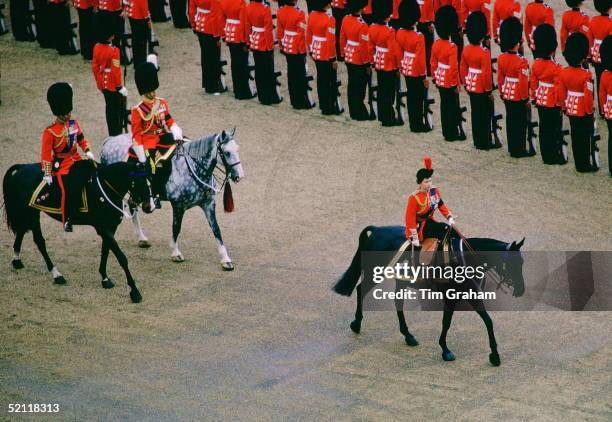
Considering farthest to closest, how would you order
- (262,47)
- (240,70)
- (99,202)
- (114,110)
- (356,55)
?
(240,70) < (262,47) < (356,55) < (114,110) < (99,202)

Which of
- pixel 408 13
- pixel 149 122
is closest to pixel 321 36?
pixel 408 13

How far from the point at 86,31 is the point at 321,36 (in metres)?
4.30

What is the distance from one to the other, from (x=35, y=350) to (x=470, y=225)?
4.91 m

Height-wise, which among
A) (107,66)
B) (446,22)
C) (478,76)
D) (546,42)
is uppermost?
(446,22)

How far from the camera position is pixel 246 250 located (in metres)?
13.6

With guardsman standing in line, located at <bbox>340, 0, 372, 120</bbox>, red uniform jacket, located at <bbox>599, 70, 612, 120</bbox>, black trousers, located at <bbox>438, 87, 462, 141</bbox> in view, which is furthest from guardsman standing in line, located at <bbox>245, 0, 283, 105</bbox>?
red uniform jacket, located at <bbox>599, 70, 612, 120</bbox>

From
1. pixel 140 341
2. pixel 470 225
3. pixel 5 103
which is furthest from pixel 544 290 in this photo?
pixel 5 103

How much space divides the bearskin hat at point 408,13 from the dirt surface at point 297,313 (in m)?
1.42

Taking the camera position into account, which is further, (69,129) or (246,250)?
(246,250)

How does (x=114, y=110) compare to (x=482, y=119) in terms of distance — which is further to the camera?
(x=114, y=110)

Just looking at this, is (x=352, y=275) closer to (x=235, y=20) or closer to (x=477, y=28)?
(x=477, y=28)

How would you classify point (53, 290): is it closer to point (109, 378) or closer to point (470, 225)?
point (109, 378)

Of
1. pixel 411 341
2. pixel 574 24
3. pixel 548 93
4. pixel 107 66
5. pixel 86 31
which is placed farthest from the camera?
pixel 86 31

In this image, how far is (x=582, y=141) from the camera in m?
15.1
